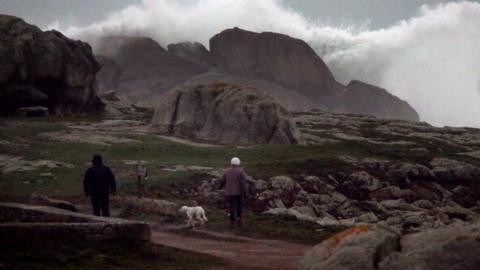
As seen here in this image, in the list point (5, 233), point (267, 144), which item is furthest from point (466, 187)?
point (5, 233)

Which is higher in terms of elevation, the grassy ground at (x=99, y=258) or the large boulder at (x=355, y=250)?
the large boulder at (x=355, y=250)

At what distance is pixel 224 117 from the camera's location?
6272 centimetres

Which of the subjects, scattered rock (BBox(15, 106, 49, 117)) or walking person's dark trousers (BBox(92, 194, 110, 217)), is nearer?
walking person's dark trousers (BBox(92, 194, 110, 217))

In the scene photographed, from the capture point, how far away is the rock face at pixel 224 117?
201 feet

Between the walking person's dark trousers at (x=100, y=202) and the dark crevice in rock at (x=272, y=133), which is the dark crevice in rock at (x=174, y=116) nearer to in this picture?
→ the dark crevice in rock at (x=272, y=133)

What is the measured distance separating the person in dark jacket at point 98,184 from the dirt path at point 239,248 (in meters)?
2.13

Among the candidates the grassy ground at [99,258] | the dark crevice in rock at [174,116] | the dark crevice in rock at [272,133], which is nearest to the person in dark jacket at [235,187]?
the grassy ground at [99,258]

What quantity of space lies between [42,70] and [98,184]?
189 feet

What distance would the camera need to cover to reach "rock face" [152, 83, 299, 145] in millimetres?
61188

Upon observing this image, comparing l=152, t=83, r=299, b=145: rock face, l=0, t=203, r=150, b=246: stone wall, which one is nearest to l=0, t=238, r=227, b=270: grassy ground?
l=0, t=203, r=150, b=246: stone wall

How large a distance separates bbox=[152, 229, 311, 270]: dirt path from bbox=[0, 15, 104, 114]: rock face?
53951 millimetres

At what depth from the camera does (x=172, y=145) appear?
5450 centimetres

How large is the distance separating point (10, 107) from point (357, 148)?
36.9 metres

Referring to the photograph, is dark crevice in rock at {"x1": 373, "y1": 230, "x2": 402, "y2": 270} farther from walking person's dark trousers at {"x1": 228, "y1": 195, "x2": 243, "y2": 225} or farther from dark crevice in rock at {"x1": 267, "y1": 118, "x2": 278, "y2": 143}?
dark crevice in rock at {"x1": 267, "y1": 118, "x2": 278, "y2": 143}
